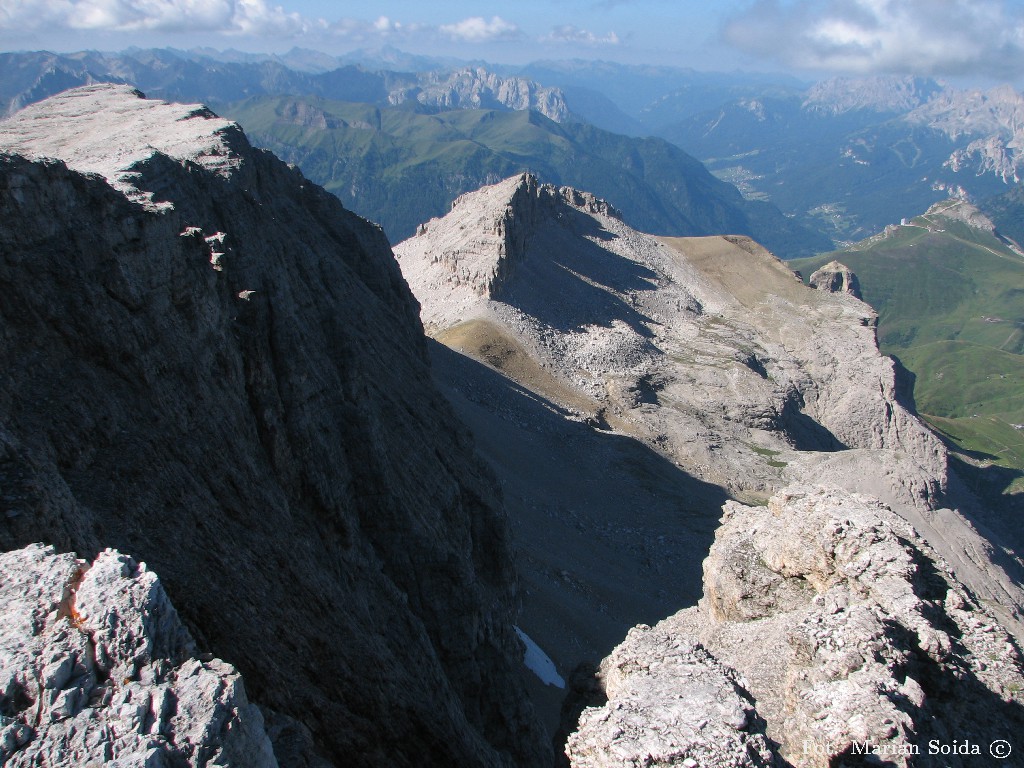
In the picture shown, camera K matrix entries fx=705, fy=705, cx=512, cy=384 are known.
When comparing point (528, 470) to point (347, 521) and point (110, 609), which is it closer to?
point (347, 521)

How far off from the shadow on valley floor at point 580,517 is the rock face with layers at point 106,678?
28103 millimetres

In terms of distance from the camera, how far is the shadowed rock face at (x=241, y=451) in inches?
648

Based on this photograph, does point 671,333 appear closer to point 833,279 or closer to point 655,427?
point 655,427

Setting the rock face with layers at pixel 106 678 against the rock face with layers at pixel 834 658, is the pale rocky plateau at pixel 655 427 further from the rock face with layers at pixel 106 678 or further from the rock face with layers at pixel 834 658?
the rock face with layers at pixel 106 678

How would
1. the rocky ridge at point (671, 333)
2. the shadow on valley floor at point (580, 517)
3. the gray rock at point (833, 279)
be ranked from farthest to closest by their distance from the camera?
the gray rock at point (833, 279) < the rocky ridge at point (671, 333) < the shadow on valley floor at point (580, 517)

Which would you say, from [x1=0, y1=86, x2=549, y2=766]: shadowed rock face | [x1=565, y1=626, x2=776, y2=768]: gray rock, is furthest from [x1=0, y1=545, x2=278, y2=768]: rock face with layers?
[x1=565, y1=626, x2=776, y2=768]: gray rock

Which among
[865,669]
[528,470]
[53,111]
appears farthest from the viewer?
[528,470]

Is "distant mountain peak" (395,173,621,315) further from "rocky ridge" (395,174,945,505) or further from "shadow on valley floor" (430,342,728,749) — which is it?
"shadow on valley floor" (430,342,728,749)

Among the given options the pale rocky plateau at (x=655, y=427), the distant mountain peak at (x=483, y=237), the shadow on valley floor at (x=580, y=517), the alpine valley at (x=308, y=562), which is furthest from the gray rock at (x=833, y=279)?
the alpine valley at (x=308, y=562)

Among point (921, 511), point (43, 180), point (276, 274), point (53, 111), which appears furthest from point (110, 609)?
point (921, 511)

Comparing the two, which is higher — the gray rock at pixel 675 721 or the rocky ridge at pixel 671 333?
the gray rock at pixel 675 721

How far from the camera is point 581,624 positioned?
46.1 meters

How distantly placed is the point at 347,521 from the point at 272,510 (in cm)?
455

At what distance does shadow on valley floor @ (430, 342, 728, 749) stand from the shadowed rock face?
11.6m
